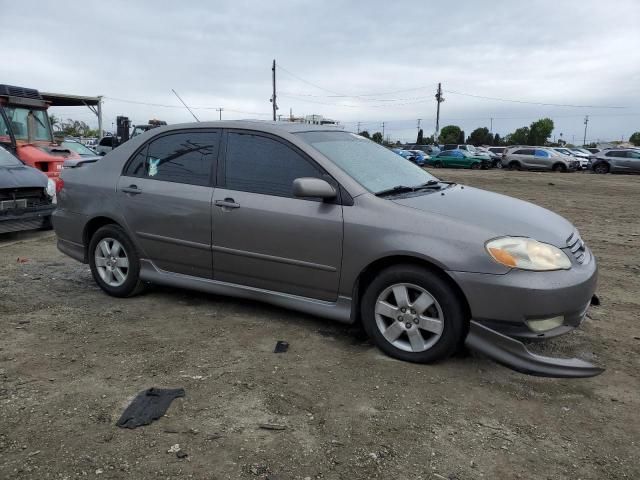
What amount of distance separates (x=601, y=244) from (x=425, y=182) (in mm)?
4609

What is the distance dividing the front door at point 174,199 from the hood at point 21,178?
159 inches

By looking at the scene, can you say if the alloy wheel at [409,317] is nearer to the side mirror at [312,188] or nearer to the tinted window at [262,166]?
the side mirror at [312,188]

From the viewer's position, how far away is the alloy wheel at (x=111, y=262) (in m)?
4.85

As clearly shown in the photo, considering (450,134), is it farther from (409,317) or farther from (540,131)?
(409,317)

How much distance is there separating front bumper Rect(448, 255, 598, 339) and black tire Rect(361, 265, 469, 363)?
0.31ft

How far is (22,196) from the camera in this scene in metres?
8.08

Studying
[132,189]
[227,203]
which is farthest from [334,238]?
[132,189]

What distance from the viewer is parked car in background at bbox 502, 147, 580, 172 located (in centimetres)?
3136

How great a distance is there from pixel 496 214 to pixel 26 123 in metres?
11.1

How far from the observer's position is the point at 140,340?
393cm

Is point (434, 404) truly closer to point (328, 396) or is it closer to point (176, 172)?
point (328, 396)

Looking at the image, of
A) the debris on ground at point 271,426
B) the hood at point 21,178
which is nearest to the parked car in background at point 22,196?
the hood at point 21,178

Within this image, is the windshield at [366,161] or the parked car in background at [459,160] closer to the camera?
the windshield at [366,161]

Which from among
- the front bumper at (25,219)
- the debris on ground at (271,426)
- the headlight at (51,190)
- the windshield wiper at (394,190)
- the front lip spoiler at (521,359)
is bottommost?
the debris on ground at (271,426)
